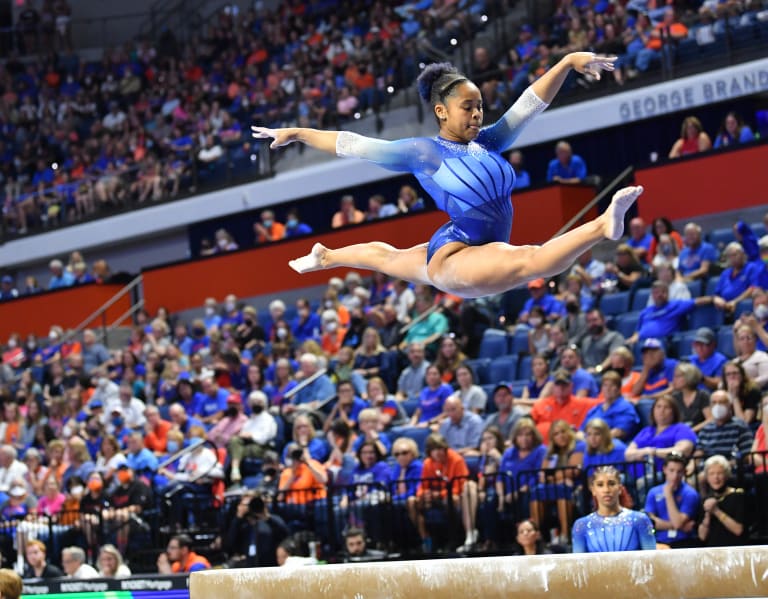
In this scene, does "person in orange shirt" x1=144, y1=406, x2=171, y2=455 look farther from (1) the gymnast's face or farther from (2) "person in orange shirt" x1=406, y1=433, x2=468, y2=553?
(1) the gymnast's face

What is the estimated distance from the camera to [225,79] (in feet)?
76.1

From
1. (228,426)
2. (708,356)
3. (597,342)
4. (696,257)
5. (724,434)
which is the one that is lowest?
(724,434)

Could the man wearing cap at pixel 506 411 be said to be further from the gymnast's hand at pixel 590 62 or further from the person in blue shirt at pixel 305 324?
the gymnast's hand at pixel 590 62

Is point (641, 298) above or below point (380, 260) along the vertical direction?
above

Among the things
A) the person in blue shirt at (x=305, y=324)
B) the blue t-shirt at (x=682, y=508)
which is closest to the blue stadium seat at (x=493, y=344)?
the person in blue shirt at (x=305, y=324)

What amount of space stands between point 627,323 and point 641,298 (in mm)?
431

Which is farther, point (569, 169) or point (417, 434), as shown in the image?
point (569, 169)

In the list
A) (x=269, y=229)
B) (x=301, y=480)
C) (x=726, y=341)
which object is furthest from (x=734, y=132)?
(x=269, y=229)

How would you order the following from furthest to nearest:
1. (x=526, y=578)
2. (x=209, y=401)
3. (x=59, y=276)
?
(x=59, y=276) < (x=209, y=401) < (x=526, y=578)

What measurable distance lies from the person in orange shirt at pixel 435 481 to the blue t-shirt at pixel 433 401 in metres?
1.32

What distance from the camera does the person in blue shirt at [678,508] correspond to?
28.3 feet

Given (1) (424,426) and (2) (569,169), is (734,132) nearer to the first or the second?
(2) (569,169)

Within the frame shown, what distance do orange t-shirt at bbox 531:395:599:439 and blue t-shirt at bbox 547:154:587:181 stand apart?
16.6ft

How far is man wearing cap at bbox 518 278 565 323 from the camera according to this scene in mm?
12594
